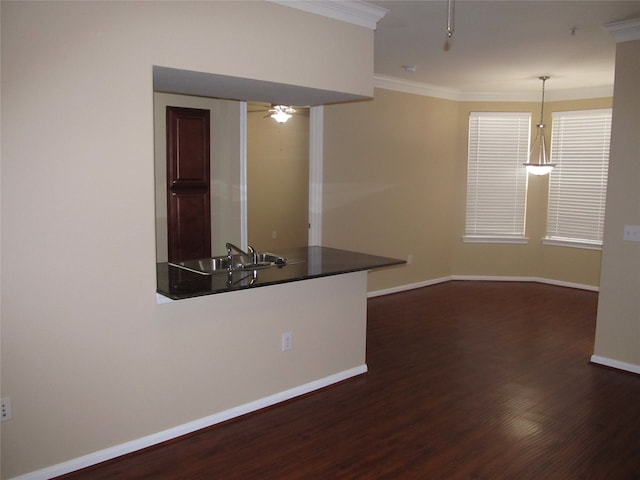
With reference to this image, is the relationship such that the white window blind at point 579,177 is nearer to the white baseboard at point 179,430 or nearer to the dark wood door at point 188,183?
the white baseboard at point 179,430

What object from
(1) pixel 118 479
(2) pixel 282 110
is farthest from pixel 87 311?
(2) pixel 282 110

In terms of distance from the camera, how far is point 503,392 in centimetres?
359

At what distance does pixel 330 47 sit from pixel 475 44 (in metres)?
1.69

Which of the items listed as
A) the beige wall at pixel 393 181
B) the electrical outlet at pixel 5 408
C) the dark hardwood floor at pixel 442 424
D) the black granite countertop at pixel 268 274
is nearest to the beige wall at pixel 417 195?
the beige wall at pixel 393 181

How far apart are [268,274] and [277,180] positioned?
15.5 ft

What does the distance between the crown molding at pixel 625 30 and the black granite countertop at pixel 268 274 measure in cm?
230

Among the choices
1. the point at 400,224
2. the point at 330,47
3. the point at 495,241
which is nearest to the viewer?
the point at 330,47

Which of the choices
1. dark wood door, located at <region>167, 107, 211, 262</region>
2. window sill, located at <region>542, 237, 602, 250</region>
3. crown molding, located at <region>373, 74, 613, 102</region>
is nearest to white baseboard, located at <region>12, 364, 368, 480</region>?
dark wood door, located at <region>167, 107, 211, 262</region>

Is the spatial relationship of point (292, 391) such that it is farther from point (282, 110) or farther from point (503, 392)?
point (282, 110)

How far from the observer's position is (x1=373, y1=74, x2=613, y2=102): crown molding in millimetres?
6004

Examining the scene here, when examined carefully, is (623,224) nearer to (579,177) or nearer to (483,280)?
(579,177)

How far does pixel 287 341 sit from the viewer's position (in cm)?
336

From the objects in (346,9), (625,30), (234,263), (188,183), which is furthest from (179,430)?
(625,30)

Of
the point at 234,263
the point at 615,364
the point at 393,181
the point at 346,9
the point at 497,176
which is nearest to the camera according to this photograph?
the point at 346,9
